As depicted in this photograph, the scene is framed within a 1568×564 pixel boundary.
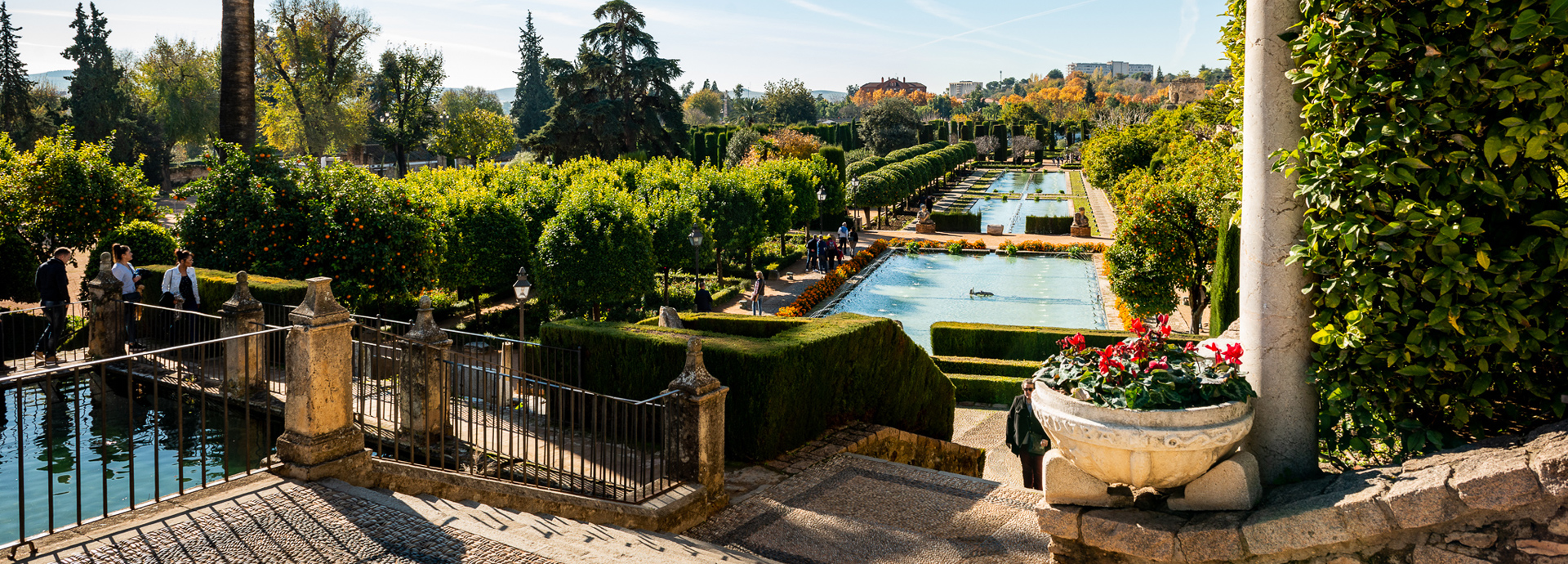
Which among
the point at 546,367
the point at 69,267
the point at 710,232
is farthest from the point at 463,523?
the point at 69,267

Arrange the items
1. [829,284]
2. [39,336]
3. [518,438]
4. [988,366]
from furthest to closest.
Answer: [829,284], [988,366], [39,336], [518,438]

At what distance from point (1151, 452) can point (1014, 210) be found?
4767cm

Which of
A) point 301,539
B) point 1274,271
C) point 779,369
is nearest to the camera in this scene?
point 1274,271

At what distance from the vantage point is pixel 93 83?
44.1 metres

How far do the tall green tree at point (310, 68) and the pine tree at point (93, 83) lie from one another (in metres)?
6.31

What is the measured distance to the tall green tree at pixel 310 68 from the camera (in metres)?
45.8

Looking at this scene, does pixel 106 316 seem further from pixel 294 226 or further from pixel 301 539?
pixel 301 539

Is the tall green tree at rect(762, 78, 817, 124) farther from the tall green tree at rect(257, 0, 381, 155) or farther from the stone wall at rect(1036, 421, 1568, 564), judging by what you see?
the stone wall at rect(1036, 421, 1568, 564)

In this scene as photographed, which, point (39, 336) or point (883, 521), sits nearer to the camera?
point (883, 521)

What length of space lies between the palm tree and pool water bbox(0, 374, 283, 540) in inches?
244

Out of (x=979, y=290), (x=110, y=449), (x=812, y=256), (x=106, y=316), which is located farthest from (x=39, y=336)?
(x=979, y=290)

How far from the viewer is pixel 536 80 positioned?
74938 mm

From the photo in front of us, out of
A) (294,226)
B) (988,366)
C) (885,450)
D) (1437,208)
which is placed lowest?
(988,366)

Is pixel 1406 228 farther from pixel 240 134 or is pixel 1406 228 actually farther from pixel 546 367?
pixel 240 134
